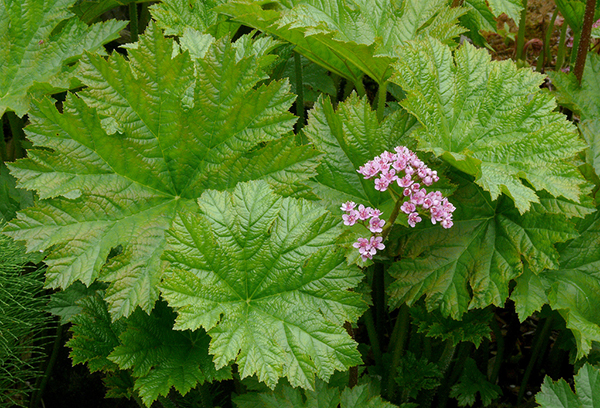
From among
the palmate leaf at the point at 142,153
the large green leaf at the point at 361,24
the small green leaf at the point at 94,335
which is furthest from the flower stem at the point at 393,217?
the small green leaf at the point at 94,335

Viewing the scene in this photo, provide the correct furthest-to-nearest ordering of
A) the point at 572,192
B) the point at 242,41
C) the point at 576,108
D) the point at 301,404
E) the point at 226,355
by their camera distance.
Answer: the point at 576,108, the point at 242,41, the point at 301,404, the point at 572,192, the point at 226,355

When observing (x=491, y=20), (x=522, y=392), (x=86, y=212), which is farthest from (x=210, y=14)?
(x=522, y=392)

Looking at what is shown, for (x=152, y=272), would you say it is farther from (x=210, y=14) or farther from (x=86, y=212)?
(x=210, y=14)

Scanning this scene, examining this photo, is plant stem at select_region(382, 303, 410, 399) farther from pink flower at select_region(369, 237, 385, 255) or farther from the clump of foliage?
pink flower at select_region(369, 237, 385, 255)

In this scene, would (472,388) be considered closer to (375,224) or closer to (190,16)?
(375,224)

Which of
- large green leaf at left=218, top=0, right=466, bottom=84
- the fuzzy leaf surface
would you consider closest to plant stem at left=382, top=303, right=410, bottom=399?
the fuzzy leaf surface

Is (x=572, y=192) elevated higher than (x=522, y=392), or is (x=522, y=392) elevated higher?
(x=572, y=192)

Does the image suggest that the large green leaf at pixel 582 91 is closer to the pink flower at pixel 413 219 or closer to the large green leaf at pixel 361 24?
the large green leaf at pixel 361 24
